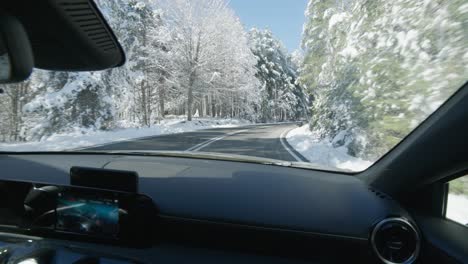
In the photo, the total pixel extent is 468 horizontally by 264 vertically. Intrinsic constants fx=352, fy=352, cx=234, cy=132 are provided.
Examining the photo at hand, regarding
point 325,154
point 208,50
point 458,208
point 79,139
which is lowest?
point 325,154

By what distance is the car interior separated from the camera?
1.34 m

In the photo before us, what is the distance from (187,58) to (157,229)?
22074mm

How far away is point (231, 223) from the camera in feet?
5.21

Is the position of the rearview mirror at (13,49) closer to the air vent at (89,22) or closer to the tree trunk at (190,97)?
the air vent at (89,22)

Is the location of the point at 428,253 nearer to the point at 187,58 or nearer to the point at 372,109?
the point at 372,109

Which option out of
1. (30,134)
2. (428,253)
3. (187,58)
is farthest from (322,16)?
(187,58)

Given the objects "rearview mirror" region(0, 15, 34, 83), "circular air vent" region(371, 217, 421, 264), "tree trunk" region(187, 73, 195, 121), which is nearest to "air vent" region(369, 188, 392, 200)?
"circular air vent" region(371, 217, 421, 264)

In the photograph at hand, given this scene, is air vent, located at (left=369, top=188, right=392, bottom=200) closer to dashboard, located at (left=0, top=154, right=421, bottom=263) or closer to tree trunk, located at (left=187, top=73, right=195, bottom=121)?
dashboard, located at (left=0, top=154, right=421, bottom=263)

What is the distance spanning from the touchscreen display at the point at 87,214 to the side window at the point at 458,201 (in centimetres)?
146

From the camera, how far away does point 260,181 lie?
2.01 m

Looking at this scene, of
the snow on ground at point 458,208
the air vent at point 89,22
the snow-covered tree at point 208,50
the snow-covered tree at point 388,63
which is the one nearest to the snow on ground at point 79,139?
the air vent at point 89,22

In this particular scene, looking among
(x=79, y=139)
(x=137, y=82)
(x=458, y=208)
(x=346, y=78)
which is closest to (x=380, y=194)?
(x=458, y=208)

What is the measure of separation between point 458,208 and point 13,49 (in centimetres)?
192

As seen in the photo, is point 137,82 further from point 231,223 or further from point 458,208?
point 458,208
